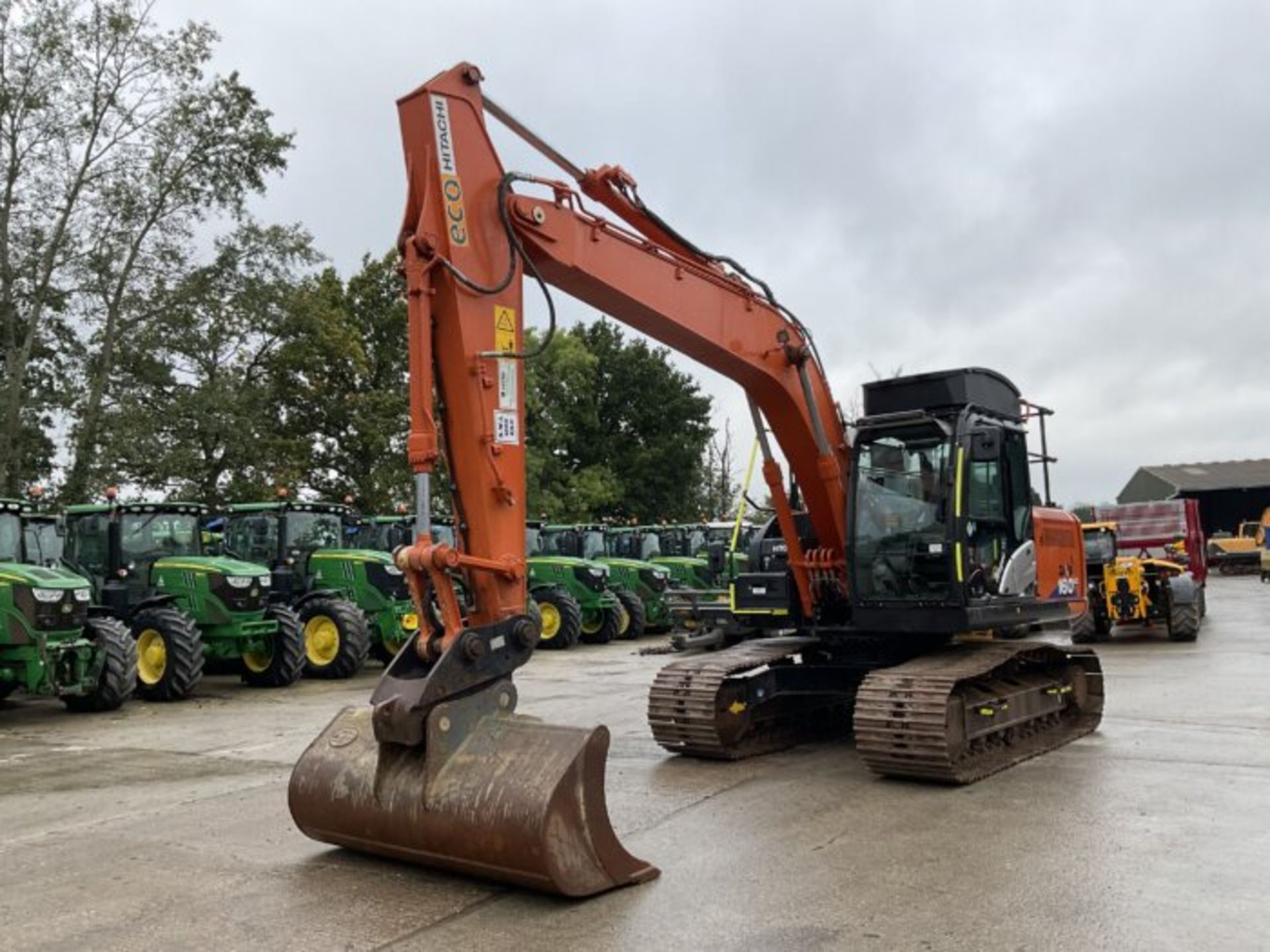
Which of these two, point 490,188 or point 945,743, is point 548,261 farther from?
point 945,743

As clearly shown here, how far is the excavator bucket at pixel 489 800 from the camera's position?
474 centimetres

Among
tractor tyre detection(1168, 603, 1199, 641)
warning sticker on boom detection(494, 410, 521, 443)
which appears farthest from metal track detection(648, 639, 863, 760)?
tractor tyre detection(1168, 603, 1199, 641)

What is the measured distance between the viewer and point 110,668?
11.7 meters

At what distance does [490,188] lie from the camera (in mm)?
5805

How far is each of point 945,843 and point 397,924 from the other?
286 cm

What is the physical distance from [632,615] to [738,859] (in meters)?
16.2

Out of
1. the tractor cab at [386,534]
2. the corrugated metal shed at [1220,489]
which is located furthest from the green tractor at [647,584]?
the corrugated metal shed at [1220,489]

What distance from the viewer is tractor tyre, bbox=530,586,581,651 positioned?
19406 mm

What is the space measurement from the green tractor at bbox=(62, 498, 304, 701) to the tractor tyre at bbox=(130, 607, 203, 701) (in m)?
0.01

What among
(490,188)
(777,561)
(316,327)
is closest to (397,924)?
(490,188)

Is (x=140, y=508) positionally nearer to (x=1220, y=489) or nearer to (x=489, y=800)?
(x=489, y=800)

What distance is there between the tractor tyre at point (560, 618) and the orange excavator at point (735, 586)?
360 inches

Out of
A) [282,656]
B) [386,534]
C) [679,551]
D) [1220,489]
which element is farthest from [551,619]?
[1220,489]

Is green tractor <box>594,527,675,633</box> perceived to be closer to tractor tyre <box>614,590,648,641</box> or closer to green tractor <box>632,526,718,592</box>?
tractor tyre <box>614,590,648,641</box>
